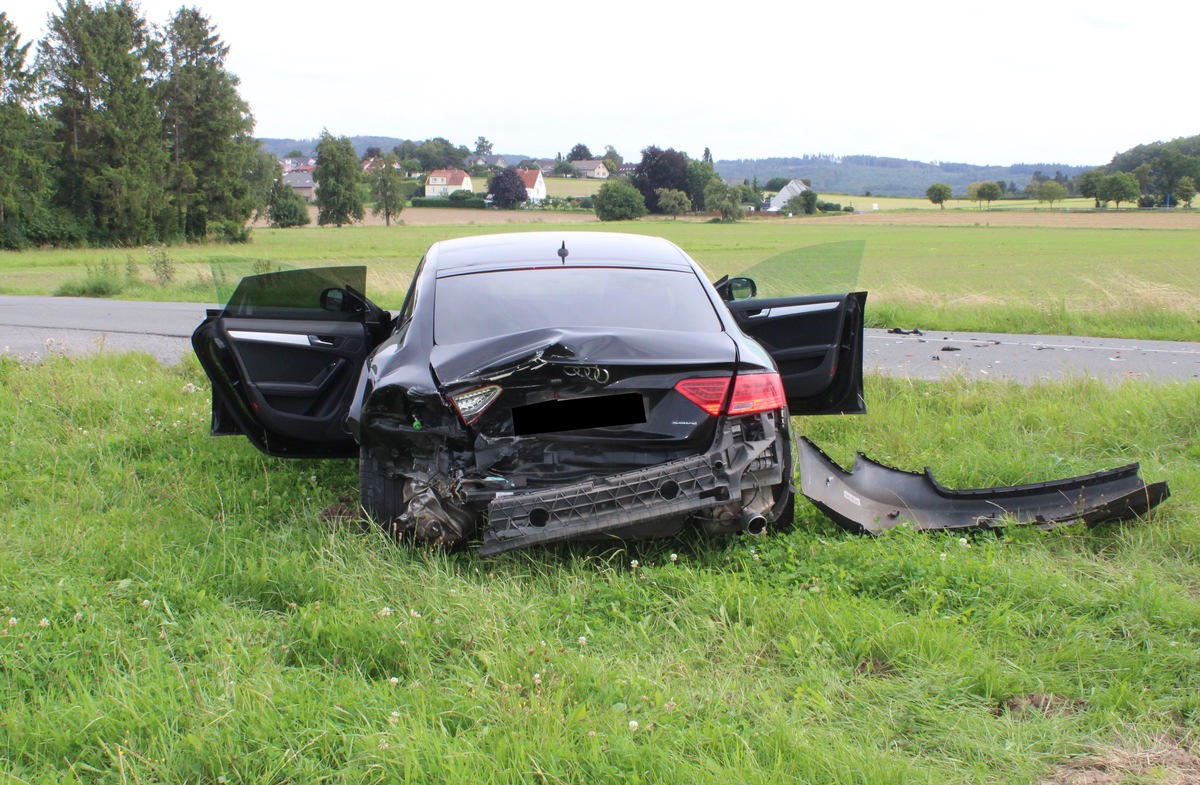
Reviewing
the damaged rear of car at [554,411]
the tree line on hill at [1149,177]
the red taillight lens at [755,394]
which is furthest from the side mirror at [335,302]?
the tree line on hill at [1149,177]

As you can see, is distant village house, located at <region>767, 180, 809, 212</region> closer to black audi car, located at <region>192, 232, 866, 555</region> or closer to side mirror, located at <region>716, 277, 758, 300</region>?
side mirror, located at <region>716, 277, 758, 300</region>

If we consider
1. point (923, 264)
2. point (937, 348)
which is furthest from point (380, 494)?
point (923, 264)

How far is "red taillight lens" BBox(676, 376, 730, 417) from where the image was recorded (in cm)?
378

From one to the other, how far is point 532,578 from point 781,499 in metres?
1.12

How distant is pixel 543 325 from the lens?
3984 mm

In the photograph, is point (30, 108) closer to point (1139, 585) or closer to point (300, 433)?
point (300, 433)

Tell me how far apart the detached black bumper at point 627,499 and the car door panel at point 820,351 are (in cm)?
160

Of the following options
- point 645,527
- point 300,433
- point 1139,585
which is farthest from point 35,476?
point 1139,585

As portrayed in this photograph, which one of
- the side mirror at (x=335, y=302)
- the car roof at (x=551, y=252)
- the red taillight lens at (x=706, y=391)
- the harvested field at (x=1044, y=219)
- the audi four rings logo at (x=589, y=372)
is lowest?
the red taillight lens at (x=706, y=391)

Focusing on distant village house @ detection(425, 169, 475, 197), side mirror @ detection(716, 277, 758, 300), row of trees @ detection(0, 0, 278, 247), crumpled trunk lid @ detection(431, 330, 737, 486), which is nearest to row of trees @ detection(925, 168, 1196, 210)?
distant village house @ detection(425, 169, 475, 197)

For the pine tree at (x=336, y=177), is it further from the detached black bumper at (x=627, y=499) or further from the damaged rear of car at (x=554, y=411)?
the detached black bumper at (x=627, y=499)

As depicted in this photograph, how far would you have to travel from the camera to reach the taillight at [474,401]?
371cm

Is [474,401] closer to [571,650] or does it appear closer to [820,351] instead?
[571,650]

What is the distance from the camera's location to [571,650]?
3.21 m
